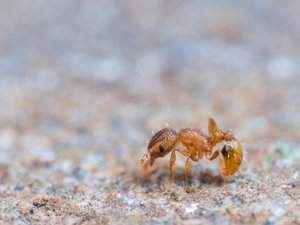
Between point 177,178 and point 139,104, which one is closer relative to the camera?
point 177,178

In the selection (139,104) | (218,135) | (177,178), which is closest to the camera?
(218,135)

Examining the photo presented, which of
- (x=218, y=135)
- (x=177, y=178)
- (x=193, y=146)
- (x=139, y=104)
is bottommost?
(x=177, y=178)

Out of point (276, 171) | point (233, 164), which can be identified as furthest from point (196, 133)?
point (276, 171)

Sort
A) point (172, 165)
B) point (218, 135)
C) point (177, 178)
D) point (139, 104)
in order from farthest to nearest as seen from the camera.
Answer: point (139, 104), point (177, 178), point (218, 135), point (172, 165)

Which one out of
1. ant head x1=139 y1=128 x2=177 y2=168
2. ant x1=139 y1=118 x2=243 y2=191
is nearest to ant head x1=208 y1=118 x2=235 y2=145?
ant x1=139 y1=118 x2=243 y2=191

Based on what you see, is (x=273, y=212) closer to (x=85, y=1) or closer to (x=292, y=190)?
(x=292, y=190)

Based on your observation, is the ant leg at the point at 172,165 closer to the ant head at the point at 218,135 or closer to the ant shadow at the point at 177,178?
the ant shadow at the point at 177,178

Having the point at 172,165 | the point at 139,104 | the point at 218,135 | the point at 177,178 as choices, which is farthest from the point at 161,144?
the point at 139,104

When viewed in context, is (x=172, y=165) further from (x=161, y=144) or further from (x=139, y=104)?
(x=139, y=104)
